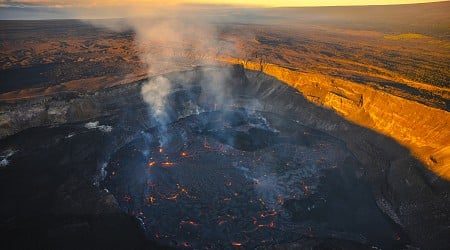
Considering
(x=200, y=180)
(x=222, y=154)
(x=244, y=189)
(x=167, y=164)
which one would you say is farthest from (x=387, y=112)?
(x=167, y=164)

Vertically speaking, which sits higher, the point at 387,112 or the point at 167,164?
the point at 387,112

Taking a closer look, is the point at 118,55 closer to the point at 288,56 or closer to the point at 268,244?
the point at 288,56

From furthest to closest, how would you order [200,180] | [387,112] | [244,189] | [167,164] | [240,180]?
[387,112], [167,164], [240,180], [200,180], [244,189]

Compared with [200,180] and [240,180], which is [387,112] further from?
[200,180]

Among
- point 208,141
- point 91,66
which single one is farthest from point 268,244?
point 91,66

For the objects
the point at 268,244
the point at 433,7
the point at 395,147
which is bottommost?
the point at 268,244
